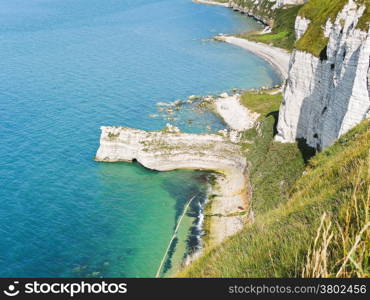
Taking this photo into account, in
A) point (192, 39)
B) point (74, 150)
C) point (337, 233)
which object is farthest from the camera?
point (192, 39)

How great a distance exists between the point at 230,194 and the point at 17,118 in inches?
1560

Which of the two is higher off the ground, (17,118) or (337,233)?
(337,233)

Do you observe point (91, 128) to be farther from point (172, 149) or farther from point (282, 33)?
point (282, 33)

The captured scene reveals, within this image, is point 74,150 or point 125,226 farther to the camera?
point 74,150

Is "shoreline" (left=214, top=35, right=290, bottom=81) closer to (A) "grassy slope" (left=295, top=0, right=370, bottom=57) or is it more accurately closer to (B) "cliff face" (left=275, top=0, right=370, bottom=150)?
(A) "grassy slope" (left=295, top=0, right=370, bottom=57)

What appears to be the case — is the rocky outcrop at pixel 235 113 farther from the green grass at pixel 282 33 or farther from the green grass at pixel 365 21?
the green grass at pixel 282 33

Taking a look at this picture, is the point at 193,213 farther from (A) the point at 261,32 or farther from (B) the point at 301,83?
(A) the point at 261,32

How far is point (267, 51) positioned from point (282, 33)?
62.9ft

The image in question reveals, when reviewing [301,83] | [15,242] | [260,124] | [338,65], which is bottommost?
[15,242]

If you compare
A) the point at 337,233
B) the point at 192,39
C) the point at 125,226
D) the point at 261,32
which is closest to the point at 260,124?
the point at 125,226

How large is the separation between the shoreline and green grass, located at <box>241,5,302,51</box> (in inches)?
141

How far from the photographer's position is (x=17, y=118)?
66.5 metres

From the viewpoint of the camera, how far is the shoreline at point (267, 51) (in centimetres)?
10228

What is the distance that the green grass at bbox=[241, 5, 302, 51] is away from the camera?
402ft
